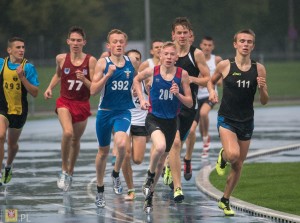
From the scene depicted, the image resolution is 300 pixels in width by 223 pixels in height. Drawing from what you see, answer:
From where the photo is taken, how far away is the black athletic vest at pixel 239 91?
1586cm

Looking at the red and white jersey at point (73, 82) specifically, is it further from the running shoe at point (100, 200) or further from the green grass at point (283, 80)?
the green grass at point (283, 80)

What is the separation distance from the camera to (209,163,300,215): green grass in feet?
53.8

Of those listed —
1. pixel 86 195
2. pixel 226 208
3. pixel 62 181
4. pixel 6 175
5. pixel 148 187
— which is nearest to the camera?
pixel 226 208

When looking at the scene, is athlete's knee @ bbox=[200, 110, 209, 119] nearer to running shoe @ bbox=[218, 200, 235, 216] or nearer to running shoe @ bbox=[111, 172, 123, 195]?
running shoe @ bbox=[111, 172, 123, 195]

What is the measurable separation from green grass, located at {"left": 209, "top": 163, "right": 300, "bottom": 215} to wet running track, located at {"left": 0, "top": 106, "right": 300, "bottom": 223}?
1.82 ft

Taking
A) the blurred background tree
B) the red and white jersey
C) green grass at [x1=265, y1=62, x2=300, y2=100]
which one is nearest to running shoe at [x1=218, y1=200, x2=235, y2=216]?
the red and white jersey

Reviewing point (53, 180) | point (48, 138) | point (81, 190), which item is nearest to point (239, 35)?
point (81, 190)

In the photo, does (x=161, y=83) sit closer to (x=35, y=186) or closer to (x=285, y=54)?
(x=35, y=186)

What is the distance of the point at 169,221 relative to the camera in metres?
14.8

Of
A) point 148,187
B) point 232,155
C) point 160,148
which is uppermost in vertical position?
point 160,148

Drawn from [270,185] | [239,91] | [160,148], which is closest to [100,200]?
[160,148]

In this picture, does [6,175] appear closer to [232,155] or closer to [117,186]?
[117,186]

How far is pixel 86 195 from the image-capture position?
17.8 metres

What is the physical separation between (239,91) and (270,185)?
326 cm
